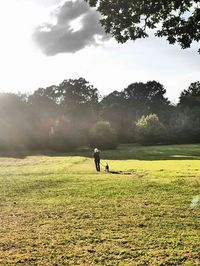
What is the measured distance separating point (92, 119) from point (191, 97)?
1273 inches

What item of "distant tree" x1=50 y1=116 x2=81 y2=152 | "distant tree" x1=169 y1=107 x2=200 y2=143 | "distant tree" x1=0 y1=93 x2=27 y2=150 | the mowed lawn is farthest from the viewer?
"distant tree" x1=169 y1=107 x2=200 y2=143

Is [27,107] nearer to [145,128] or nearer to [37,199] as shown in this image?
[145,128]

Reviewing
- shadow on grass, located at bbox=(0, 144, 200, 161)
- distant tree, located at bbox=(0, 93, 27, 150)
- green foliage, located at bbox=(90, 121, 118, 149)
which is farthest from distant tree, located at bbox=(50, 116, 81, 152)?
shadow on grass, located at bbox=(0, 144, 200, 161)

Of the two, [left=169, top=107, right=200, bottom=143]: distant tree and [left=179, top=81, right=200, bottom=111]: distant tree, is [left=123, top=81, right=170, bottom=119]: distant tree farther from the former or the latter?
[left=169, top=107, right=200, bottom=143]: distant tree

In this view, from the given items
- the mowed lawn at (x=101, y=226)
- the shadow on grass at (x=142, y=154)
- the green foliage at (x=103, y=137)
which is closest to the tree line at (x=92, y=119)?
the green foliage at (x=103, y=137)

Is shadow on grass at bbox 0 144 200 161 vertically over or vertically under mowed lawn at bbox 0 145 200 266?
over

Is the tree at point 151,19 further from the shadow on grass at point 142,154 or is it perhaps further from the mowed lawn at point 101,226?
the shadow on grass at point 142,154

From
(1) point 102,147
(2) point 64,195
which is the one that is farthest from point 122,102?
(2) point 64,195

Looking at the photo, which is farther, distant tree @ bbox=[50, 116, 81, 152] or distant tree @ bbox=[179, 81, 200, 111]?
distant tree @ bbox=[179, 81, 200, 111]

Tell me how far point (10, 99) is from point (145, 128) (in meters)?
36.3

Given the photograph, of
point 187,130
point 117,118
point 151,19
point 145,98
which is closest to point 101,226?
point 151,19

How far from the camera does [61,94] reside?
167m

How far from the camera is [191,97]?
13262 centimetres

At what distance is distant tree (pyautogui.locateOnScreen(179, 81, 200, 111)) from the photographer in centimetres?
13112
